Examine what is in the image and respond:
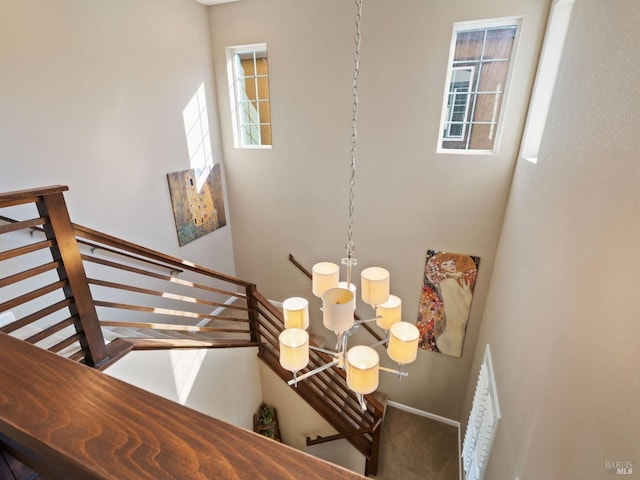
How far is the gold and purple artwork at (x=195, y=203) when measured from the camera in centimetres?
355

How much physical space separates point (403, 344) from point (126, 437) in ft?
5.59

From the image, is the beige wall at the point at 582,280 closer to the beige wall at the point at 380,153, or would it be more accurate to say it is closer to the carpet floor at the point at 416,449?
the beige wall at the point at 380,153

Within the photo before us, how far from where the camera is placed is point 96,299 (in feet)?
9.23

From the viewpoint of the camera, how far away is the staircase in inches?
59.8

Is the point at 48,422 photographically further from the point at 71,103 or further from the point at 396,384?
the point at 396,384

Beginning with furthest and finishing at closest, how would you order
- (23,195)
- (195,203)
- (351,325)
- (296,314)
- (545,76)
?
(195,203), (545,76), (296,314), (351,325), (23,195)

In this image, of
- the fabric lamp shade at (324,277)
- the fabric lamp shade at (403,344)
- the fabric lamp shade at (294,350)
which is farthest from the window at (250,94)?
the fabric lamp shade at (403,344)

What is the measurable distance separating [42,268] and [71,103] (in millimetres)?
1701

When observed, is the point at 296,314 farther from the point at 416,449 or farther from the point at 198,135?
the point at 416,449

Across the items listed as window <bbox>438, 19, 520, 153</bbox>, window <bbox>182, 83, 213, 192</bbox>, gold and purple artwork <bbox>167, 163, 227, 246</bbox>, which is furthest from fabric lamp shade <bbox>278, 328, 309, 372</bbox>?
window <bbox>182, 83, 213, 192</bbox>

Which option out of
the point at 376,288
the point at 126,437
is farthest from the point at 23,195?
the point at 376,288

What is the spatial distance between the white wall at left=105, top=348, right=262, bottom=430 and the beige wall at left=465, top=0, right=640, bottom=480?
211 centimetres

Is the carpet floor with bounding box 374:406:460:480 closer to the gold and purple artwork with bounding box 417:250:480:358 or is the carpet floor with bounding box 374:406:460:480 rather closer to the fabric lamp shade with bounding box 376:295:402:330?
the gold and purple artwork with bounding box 417:250:480:358

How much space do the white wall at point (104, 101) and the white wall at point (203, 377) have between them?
1.42m
